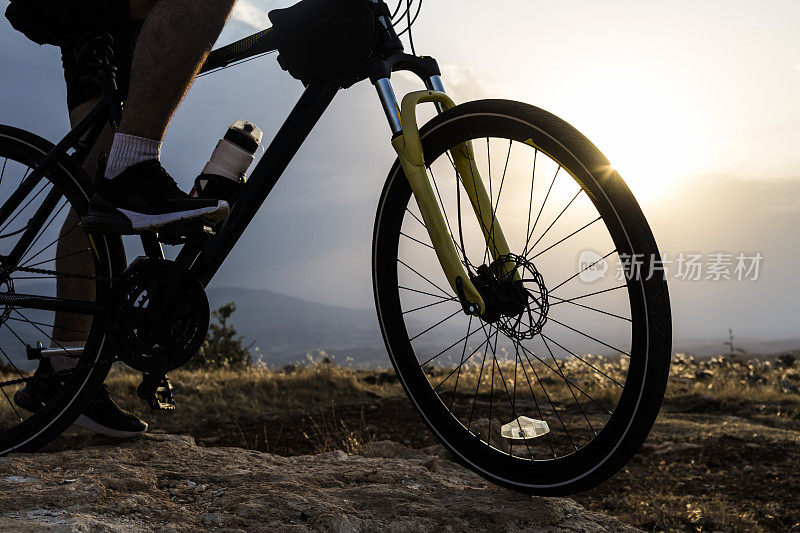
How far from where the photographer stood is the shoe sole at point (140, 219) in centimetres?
232

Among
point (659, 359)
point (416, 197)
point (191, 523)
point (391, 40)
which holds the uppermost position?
point (391, 40)

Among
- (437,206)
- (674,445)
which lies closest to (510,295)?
(437,206)

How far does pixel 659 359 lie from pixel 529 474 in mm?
664

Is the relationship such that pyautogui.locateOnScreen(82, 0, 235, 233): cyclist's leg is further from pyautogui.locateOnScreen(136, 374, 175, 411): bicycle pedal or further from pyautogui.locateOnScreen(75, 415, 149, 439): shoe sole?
pyautogui.locateOnScreen(75, 415, 149, 439): shoe sole

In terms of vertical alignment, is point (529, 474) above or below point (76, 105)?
below

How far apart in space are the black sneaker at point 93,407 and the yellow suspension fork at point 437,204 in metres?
1.89

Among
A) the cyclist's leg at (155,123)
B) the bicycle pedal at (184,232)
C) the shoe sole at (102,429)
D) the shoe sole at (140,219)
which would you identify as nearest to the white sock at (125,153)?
the cyclist's leg at (155,123)

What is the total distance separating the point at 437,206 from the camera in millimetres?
2227

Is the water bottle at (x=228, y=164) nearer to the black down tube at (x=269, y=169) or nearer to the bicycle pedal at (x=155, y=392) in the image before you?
the black down tube at (x=269, y=169)

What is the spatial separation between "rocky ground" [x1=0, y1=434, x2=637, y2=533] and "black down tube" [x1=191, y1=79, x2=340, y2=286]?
32.4 inches

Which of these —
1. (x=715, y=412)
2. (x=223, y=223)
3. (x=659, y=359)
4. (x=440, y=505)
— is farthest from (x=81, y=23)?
(x=715, y=412)

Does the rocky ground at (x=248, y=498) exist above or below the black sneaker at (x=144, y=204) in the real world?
Result: below

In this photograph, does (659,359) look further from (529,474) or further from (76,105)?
(76,105)

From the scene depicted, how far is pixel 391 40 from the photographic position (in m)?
2.37
